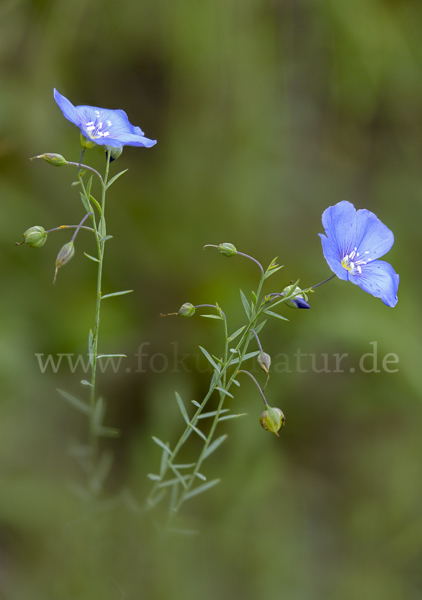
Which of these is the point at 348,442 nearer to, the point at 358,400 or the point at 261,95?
the point at 358,400

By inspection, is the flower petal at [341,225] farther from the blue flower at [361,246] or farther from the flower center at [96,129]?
the flower center at [96,129]

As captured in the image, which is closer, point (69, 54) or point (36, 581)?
point (36, 581)

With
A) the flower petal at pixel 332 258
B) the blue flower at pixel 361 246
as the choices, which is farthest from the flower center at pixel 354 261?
the flower petal at pixel 332 258

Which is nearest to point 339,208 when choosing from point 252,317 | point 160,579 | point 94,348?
point 252,317

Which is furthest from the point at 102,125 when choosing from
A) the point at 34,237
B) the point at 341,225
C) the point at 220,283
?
the point at 220,283

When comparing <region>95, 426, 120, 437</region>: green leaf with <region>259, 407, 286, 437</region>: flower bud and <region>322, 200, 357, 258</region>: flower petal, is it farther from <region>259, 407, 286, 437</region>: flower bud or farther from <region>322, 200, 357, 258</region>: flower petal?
<region>322, 200, 357, 258</region>: flower petal

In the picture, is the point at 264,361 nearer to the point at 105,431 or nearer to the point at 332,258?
the point at 332,258
